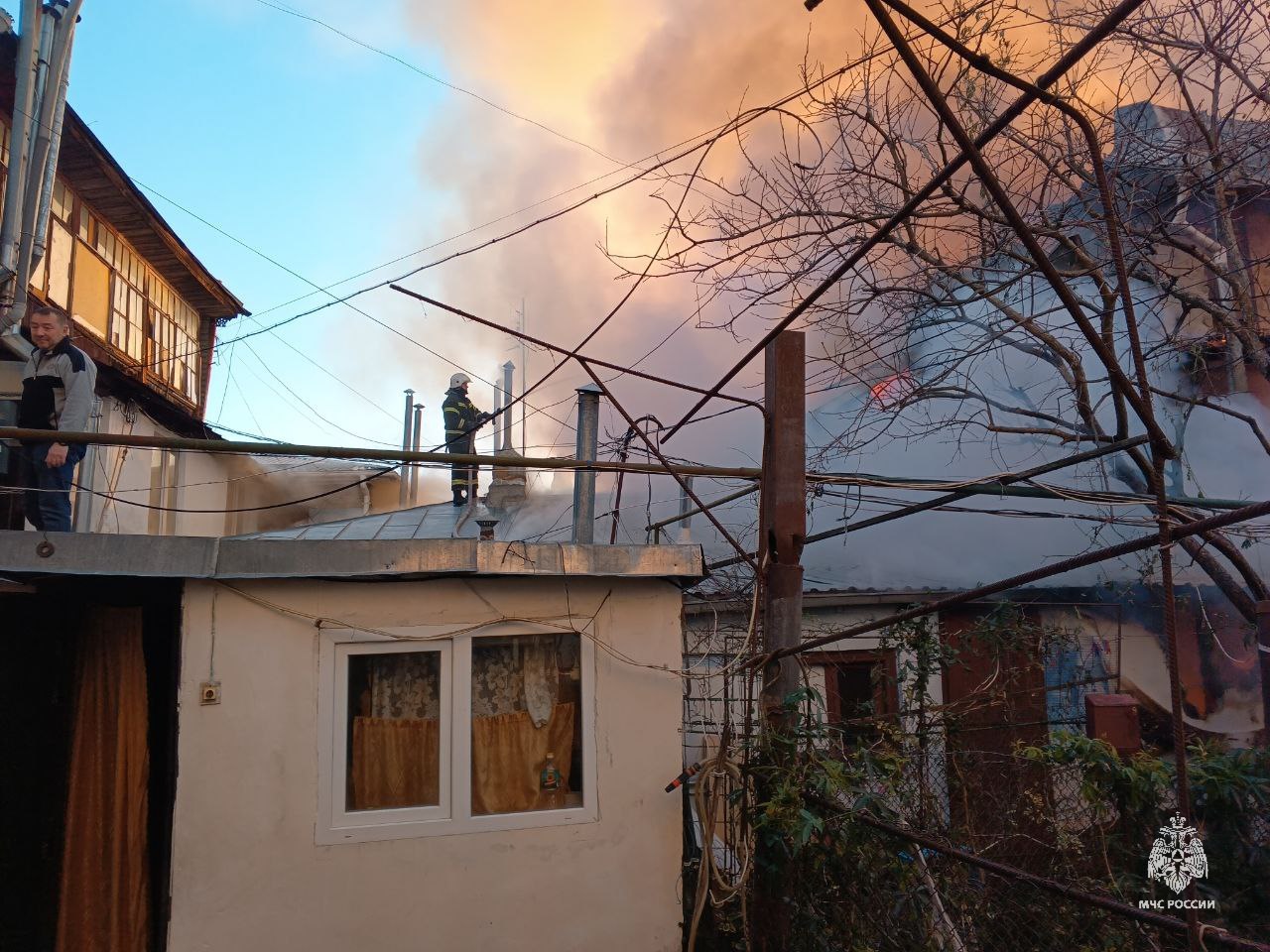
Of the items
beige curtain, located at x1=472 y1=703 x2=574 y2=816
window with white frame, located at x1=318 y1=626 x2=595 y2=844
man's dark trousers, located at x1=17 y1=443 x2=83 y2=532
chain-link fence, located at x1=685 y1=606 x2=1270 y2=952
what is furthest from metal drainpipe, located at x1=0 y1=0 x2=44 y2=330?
chain-link fence, located at x1=685 y1=606 x2=1270 y2=952

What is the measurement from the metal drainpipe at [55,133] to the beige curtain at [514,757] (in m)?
6.91

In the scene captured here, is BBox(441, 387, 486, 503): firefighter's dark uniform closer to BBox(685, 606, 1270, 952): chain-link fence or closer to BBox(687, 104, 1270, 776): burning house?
BBox(687, 104, 1270, 776): burning house

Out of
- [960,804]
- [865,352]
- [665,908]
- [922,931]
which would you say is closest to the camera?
[922,931]

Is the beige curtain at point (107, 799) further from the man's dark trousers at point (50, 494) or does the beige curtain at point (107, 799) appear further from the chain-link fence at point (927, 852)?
the chain-link fence at point (927, 852)

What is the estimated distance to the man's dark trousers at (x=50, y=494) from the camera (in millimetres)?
6535

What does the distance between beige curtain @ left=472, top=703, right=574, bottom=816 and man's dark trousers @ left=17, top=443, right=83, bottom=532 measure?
3.34 meters

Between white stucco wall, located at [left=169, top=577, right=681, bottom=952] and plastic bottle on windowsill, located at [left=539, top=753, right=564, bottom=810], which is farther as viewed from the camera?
plastic bottle on windowsill, located at [left=539, top=753, right=564, bottom=810]

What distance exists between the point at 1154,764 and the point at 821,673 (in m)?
5.92

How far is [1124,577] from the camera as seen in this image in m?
13.3

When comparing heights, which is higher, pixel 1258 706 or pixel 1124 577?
pixel 1124 577

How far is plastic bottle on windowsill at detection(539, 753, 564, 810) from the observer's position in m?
6.46

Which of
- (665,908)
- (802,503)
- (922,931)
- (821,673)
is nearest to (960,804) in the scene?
(922,931)

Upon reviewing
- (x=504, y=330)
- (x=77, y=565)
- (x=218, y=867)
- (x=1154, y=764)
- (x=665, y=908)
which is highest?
(x=504, y=330)

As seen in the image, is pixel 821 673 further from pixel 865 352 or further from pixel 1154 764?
pixel 1154 764
